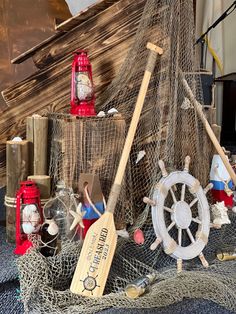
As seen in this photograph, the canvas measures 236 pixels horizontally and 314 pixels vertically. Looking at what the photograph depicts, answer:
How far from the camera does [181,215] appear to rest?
1595 mm

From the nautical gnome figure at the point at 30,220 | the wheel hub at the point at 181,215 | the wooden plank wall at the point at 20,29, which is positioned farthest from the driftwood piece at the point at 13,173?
the wooden plank wall at the point at 20,29

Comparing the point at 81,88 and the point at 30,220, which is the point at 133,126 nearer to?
the point at 81,88

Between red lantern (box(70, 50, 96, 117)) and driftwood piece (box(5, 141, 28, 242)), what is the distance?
24 centimetres

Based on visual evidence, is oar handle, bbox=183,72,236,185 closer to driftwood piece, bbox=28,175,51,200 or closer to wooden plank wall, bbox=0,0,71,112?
driftwood piece, bbox=28,175,51,200

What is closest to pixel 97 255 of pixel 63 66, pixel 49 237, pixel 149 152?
pixel 49 237

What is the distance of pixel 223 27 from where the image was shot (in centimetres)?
391

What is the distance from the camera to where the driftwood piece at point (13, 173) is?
1718 mm

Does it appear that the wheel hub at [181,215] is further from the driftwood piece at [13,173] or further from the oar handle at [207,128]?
the driftwood piece at [13,173]

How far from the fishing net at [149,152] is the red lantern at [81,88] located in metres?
0.07

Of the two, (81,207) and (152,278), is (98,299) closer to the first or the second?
(152,278)

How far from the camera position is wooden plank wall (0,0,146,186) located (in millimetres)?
1846

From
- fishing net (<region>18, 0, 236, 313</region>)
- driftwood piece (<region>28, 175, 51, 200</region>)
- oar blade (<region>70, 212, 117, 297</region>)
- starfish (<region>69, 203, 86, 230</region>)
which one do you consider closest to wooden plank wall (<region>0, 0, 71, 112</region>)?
fishing net (<region>18, 0, 236, 313</region>)

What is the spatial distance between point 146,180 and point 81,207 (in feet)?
1.07

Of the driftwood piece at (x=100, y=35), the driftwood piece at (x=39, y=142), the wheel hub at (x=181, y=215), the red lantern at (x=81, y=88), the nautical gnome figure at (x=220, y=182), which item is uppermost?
the driftwood piece at (x=100, y=35)
